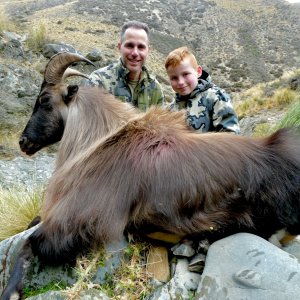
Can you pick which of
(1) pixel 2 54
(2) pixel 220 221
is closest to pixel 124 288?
(2) pixel 220 221

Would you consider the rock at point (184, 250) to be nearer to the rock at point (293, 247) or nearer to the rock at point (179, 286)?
the rock at point (179, 286)

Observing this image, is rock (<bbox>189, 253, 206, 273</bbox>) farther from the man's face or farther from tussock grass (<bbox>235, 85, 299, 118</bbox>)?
tussock grass (<bbox>235, 85, 299, 118</bbox>)

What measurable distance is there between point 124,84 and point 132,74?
0.55 ft

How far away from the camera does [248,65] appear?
3816 cm

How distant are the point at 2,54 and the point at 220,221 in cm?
1210

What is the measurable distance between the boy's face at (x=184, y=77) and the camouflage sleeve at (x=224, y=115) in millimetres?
346

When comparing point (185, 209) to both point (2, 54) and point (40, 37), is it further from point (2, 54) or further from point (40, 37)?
point (40, 37)

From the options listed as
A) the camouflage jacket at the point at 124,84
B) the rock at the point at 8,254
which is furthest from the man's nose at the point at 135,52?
the rock at the point at 8,254

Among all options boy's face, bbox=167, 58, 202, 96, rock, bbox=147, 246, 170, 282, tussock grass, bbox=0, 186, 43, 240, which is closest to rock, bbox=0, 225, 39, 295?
rock, bbox=147, 246, 170, 282

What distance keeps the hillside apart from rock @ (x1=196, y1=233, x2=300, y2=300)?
84.2ft

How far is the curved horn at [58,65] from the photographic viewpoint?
4598mm

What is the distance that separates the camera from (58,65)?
15.1 feet

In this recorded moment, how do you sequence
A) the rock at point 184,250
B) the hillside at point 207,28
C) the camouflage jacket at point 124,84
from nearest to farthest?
the rock at point 184,250
the camouflage jacket at point 124,84
the hillside at point 207,28

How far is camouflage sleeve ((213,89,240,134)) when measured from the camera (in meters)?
5.16
